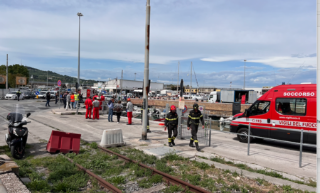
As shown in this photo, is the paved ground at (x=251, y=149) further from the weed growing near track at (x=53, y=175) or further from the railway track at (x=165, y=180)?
the railway track at (x=165, y=180)

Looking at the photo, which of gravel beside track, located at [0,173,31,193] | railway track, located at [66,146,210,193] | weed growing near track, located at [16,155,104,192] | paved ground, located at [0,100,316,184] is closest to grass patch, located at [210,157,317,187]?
paved ground, located at [0,100,316,184]

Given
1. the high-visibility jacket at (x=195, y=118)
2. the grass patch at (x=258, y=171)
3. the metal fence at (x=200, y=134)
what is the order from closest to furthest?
the grass patch at (x=258, y=171), the high-visibility jacket at (x=195, y=118), the metal fence at (x=200, y=134)

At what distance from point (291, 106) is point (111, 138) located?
7.41m

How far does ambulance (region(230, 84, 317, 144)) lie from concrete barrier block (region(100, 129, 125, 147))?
16.4 feet

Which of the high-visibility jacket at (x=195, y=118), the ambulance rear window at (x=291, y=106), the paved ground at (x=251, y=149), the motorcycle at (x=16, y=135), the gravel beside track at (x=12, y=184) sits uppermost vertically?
the ambulance rear window at (x=291, y=106)

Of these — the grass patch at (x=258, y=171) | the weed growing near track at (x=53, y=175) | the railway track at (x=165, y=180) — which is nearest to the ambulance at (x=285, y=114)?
the grass patch at (x=258, y=171)

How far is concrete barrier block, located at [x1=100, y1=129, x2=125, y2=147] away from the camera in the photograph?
921 centimetres

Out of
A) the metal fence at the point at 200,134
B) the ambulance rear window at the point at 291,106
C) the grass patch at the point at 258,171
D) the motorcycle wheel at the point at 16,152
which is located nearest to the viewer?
the grass patch at the point at 258,171

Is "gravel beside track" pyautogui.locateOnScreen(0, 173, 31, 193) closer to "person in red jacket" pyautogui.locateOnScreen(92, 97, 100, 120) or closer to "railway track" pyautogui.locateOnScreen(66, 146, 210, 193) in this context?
"railway track" pyautogui.locateOnScreen(66, 146, 210, 193)

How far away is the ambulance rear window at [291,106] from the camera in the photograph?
374 inches

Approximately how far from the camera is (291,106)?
980 cm

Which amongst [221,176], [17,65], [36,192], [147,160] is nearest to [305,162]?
[221,176]

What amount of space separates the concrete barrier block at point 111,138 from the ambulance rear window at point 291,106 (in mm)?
6758

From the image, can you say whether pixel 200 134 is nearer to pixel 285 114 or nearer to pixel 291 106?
pixel 285 114
